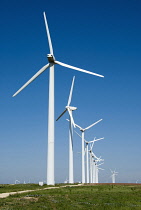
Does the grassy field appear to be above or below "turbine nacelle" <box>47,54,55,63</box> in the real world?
below

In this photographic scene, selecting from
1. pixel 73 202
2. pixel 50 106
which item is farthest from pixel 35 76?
pixel 73 202

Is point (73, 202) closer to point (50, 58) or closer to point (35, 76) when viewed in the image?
point (35, 76)

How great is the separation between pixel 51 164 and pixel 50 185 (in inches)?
136

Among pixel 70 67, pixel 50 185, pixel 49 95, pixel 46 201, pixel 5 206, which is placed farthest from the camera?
pixel 70 67

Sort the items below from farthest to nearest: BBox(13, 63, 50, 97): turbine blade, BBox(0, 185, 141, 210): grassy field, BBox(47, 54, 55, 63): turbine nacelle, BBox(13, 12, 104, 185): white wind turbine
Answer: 1. BBox(47, 54, 55, 63): turbine nacelle
2. BBox(13, 63, 50, 97): turbine blade
3. BBox(13, 12, 104, 185): white wind turbine
4. BBox(0, 185, 141, 210): grassy field

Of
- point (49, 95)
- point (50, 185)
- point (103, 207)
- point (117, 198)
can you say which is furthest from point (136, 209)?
point (49, 95)

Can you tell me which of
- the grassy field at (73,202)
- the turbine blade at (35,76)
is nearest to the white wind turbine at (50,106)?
the turbine blade at (35,76)

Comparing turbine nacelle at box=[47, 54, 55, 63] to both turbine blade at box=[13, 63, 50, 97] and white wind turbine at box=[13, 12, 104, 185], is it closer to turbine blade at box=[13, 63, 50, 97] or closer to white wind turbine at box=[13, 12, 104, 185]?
white wind turbine at box=[13, 12, 104, 185]

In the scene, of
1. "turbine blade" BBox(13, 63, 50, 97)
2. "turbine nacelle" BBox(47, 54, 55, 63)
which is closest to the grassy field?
"turbine blade" BBox(13, 63, 50, 97)

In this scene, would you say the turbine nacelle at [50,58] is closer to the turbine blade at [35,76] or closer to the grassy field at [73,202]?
the turbine blade at [35,76]

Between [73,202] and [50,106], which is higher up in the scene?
[50,106]

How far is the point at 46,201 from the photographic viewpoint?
2991 cm

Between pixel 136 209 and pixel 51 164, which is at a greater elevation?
pixel 51 164

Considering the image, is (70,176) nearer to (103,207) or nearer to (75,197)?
(75,197)
